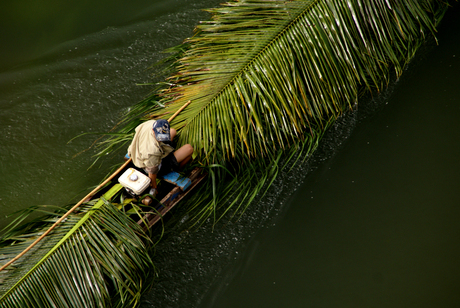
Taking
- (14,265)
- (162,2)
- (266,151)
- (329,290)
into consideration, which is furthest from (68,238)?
(162,2)

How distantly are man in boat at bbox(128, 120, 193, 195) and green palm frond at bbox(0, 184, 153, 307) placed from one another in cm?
37

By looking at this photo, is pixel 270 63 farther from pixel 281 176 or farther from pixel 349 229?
pixel 349 229

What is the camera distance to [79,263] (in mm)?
2393

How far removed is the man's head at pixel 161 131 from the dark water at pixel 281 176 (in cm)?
98

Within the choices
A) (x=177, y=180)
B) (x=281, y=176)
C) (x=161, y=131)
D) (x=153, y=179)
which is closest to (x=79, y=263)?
(x=153, y=179)

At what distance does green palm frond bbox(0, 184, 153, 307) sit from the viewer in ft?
7.54

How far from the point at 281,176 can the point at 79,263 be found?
179 cm

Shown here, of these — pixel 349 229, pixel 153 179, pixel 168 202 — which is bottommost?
pixel 349 229

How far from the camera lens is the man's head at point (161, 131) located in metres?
2.45

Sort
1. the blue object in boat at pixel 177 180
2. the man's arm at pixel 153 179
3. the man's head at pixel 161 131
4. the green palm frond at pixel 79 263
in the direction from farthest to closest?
the blue object in boat at pixel 177 180, the man's arm at pixel 153 179, the man's head at pixel 161 131, the green palm frond at pixel 79 263

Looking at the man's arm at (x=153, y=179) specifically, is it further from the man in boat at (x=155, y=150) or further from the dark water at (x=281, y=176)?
the dark water at (x=281, y=176)

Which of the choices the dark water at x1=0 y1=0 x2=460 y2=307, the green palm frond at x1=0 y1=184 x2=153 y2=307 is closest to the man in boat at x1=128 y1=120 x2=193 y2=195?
the green palm frond at x1=0 y1=184 x2=153 y2=307

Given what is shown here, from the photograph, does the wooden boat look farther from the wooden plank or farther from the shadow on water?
the shadow on water

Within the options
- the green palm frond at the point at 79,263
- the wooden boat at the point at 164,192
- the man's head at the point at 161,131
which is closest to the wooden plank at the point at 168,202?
the wooden boat at the point at 164,192
